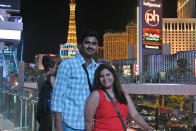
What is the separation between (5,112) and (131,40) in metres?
92.8

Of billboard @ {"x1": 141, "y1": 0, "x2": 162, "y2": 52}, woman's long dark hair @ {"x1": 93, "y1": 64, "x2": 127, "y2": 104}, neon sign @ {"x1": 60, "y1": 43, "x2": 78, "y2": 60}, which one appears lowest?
woman's long dark hair @ {"x1": 93, "y1": 64, "x2": 127, "y2": 104}

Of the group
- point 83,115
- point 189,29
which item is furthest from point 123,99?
point 189,29

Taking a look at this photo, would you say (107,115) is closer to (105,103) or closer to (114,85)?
(105,103)

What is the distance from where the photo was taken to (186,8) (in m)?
106

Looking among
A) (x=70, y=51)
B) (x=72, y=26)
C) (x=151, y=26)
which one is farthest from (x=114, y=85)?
(x=72, y=26)

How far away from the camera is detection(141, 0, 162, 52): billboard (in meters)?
34.1

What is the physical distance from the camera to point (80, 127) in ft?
7.84

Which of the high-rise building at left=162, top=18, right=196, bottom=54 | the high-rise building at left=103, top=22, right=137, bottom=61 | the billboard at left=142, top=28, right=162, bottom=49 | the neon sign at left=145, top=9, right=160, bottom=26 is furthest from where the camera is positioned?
the high-rise building at left=103, top=22, right=137, bottom=61

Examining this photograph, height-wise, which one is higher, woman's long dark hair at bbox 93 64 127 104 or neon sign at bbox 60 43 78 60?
neon sign at bbox 60 43 78 60

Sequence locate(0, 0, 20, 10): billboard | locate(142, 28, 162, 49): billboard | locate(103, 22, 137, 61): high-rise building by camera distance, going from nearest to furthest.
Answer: locate(0, 0, 20, 10): billboard < locate(142, 28, 162, 49): billboard < locate(103, 22, 137, 61): high-rise building

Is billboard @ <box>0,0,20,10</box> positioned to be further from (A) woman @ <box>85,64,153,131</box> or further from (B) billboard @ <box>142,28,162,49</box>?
(B) billboard @ <box>142,28,162,49</box>

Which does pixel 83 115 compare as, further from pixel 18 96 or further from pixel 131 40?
pixel 131 40

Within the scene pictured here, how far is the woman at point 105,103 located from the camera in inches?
89.4

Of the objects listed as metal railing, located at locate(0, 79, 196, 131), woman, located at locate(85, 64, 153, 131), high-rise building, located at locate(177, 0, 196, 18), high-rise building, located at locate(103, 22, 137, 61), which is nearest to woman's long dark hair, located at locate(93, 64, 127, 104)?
woman, located at locate(85, 64, 153, 131)
